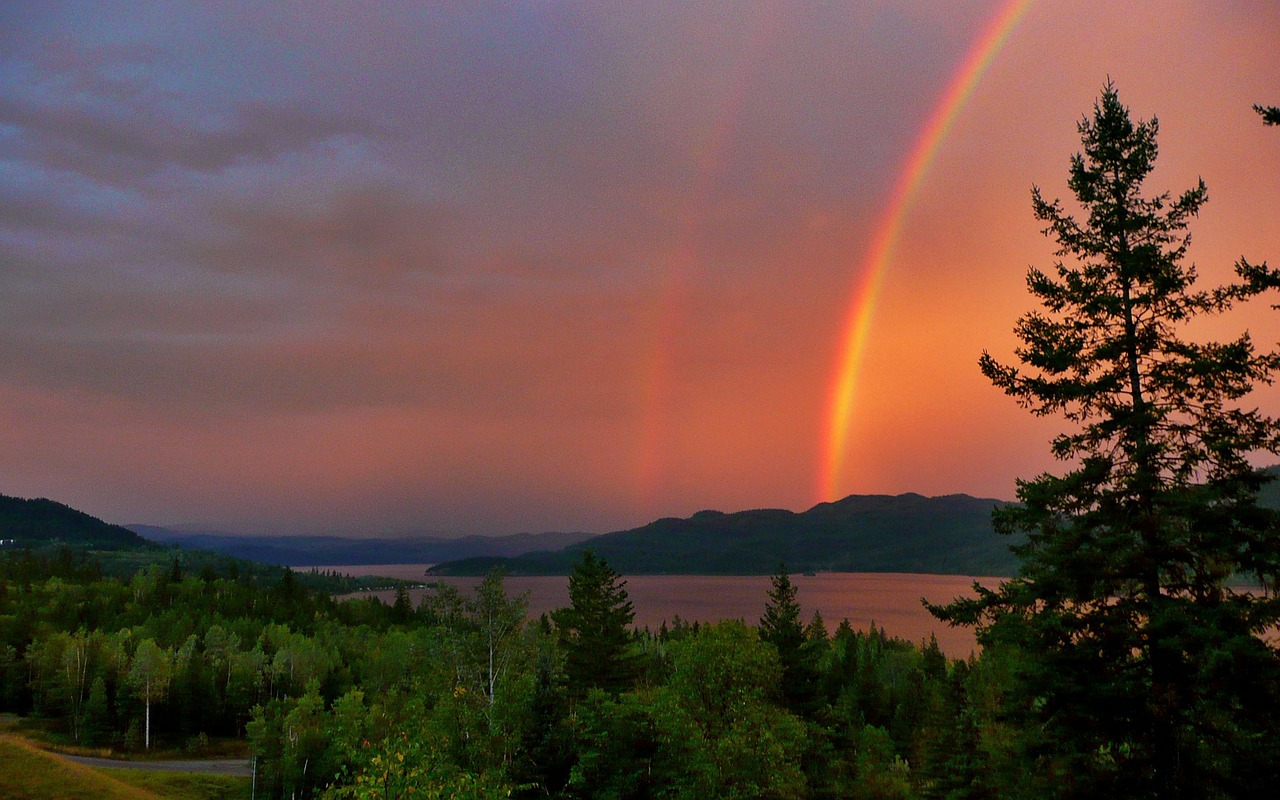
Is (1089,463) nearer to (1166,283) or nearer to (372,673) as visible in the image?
(1166,283)

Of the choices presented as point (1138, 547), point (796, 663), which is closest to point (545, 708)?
point (796, 663)

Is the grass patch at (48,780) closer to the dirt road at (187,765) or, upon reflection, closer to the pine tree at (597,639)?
the dirt road at (187,765)

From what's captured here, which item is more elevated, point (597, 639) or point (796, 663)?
point (597, 639)

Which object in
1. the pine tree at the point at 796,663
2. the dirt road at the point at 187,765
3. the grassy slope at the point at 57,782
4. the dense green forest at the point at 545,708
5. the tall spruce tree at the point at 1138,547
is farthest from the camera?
the dirt road at the point at 187,765

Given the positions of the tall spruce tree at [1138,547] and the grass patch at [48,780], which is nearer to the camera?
the tall spruce tree at [1138,547]

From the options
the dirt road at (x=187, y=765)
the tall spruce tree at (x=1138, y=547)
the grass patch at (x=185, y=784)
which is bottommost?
the dirt road at (x=187, y=765)

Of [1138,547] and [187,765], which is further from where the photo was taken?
[187,765]

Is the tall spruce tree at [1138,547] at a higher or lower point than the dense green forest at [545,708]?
higher

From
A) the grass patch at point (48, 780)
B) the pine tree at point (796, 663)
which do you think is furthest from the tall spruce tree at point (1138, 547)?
the grass patch at point (48, 780)

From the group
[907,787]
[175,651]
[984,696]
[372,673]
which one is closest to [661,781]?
[984,696]

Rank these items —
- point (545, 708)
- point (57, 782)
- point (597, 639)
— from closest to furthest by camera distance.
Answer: point (545, 708), point (57, 782), point (597, 639)

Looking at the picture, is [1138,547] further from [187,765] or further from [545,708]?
[187,765]

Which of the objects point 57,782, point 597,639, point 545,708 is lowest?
point 57,782

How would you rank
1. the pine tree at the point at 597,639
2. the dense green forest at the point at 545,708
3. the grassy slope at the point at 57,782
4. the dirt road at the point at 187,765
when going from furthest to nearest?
the dirt road at the point at 187,765 < the pine tree at the point at 597,639 < the grassy slope at the point at 57,782 < the dense green forest at the point at 545,708
